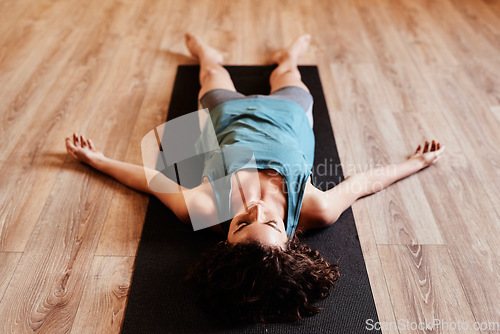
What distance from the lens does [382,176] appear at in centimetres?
161

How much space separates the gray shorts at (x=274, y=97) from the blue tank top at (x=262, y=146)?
5cm

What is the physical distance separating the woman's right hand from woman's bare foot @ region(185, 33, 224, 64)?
2.56ft

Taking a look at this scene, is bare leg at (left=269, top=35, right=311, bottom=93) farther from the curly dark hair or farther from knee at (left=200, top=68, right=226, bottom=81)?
the curly dark hair

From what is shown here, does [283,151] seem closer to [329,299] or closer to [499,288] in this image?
[329,299]

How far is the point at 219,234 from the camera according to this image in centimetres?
142

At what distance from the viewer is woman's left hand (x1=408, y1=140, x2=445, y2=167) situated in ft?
5.55

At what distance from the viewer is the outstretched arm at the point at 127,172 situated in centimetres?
142

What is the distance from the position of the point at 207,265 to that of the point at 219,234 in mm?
217

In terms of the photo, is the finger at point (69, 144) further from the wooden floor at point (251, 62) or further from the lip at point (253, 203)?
the lip at point (253, 203)

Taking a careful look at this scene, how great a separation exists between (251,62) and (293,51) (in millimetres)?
239

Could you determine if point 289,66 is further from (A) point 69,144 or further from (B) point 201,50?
(A) point 69,144

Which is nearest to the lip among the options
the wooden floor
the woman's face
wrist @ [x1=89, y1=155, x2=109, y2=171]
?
the woman's face

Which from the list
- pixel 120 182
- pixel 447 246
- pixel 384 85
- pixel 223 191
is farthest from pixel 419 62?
pixel 120 182

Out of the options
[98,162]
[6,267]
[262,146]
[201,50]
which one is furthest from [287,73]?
[6,267]
